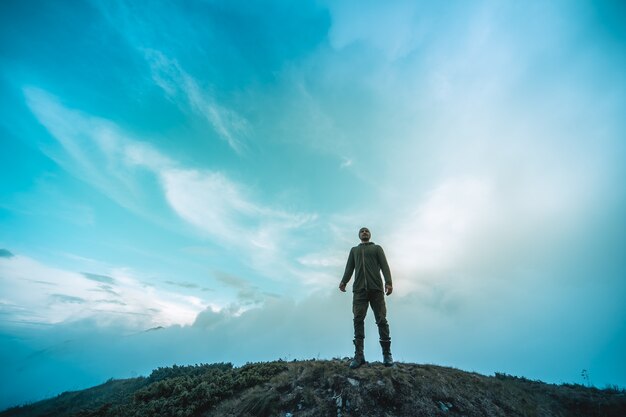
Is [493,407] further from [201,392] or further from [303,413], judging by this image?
[201,392]

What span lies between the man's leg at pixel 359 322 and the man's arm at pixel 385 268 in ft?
2.47

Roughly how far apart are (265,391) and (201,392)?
1.97 meters

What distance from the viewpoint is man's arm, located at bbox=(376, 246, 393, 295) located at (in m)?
8.59

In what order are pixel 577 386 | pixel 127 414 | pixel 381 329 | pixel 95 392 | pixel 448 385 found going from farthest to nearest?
pixel 95 392, pixel 577 386, pixel 381 329, pixel 448 385, pixel 127 414

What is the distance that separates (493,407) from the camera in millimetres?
7617

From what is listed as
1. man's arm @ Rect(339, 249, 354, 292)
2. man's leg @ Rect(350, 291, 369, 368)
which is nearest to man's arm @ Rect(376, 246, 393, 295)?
man's leg @ Rect(350, 291, 369, 368)

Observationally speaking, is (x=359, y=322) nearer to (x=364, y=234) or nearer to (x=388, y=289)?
(x=388, y=289)

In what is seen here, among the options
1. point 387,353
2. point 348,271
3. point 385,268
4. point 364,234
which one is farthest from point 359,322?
point 364,234

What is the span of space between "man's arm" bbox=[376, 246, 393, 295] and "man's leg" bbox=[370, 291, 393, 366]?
281mm

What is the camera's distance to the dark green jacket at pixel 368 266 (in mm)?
8656

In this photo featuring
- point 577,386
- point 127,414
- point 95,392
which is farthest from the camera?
point 95,392

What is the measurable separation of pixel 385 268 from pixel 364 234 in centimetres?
139

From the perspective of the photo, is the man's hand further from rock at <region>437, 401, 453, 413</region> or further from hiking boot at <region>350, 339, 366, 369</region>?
rock at <region>437, 401, 453, 413</region>

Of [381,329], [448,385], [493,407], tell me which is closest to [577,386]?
[493,407]
